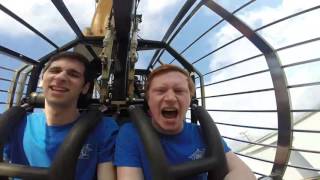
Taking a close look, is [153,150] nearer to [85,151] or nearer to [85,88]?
[85,151]

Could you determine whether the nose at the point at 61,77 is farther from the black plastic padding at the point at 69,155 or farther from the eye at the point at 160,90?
the eye at the point at 160,90

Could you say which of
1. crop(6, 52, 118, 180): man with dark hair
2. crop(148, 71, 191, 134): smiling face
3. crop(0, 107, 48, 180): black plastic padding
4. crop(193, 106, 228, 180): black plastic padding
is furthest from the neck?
crop(193, 106, 228, 180): black plastic padding

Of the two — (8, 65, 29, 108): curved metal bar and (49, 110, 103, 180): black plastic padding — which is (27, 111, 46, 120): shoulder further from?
(8, 65, 29, 108): curved metal bar

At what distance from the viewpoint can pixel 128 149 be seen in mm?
1337

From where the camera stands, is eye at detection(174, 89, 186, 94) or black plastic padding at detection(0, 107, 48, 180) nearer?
black plastic padding at detection(0, 107, 48, 180)

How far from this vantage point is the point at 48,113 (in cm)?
151

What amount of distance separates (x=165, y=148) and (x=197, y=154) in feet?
0.47

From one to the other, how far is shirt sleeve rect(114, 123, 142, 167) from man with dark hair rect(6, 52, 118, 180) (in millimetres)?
73

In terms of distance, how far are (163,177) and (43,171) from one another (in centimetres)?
42

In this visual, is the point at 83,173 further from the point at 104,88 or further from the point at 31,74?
the point at 31,74

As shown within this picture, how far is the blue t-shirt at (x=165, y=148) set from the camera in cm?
132

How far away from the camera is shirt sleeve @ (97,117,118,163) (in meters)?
1.40

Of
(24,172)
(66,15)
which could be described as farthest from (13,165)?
(66,15)

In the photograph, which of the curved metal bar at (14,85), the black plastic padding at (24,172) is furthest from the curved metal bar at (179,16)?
the black plastic padding at (24,172)
